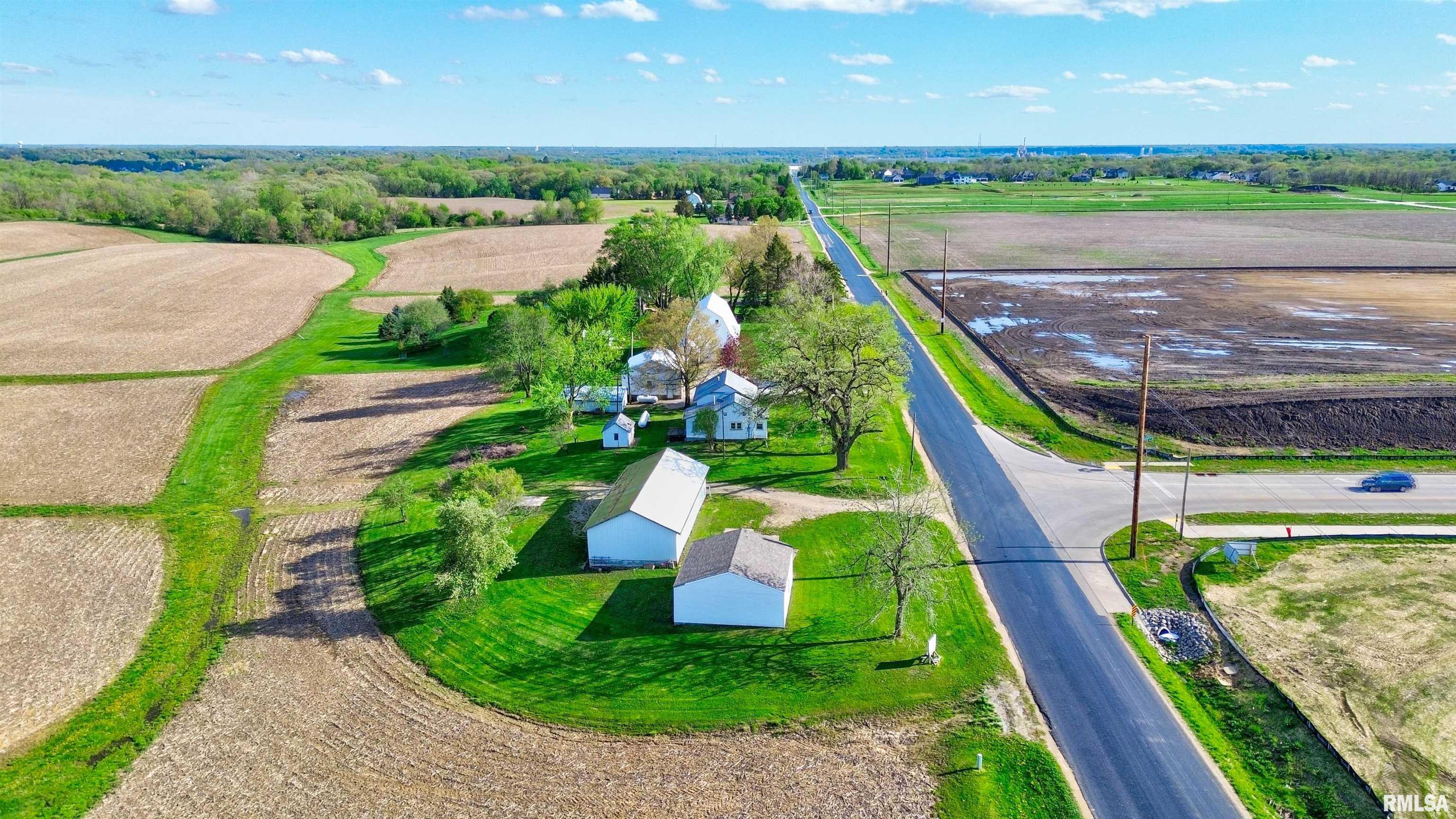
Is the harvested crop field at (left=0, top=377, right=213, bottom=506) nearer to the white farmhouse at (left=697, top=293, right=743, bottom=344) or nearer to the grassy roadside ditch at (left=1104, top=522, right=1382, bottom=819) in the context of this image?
the white farmhouse at (left=697, top=293, right=743, bottom=344)

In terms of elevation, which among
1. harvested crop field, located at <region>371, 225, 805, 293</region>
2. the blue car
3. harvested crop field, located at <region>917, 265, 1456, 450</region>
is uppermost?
harvested crop field, located at <region>371, 225, 805, 293</region>

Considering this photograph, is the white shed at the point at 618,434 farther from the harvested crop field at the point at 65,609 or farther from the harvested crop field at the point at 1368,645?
the harvested crop field at the point at 1368,645

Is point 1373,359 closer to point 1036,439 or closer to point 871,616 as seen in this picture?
point 1036,439

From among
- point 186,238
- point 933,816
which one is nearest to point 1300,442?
point 933,816

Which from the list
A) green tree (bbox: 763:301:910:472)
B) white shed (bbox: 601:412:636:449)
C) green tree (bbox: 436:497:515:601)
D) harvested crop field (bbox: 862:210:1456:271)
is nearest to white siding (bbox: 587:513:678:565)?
green tree (bbox: 436:497:515:601)

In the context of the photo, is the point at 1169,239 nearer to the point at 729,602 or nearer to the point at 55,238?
the point at 729,602
